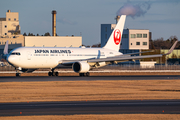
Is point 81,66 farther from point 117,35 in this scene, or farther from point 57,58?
point 117,35

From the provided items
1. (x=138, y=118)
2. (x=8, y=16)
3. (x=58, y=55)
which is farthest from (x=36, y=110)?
(x=8, y=16)

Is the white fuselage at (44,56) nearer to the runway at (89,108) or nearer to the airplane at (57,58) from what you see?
the airplane at (57,58)

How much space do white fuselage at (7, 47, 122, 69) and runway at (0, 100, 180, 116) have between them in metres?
24.8

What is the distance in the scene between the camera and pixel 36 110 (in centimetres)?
1661

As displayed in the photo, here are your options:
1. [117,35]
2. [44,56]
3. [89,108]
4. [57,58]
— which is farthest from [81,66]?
[89,108]

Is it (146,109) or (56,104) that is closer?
(146,109)

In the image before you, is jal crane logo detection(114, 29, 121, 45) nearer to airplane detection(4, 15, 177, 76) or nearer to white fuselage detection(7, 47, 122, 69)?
airplane detection(4, 15, 177, 76)

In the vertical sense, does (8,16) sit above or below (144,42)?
above

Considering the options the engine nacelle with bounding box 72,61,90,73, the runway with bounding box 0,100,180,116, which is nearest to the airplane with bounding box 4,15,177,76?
the engine nacelle with bounding box 72,61,90,73

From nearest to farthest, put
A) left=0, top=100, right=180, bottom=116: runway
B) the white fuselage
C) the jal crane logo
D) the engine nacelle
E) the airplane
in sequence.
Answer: left=0, top=100, right=180, bottom=116: runway
the white fuselage
the airplane
the engine nacelle
the jal crane logo

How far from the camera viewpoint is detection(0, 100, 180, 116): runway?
52.6 ft

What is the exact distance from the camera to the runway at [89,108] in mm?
16031

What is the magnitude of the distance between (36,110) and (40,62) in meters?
28.7

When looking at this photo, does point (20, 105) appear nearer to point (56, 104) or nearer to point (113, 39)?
point (56, 104)
